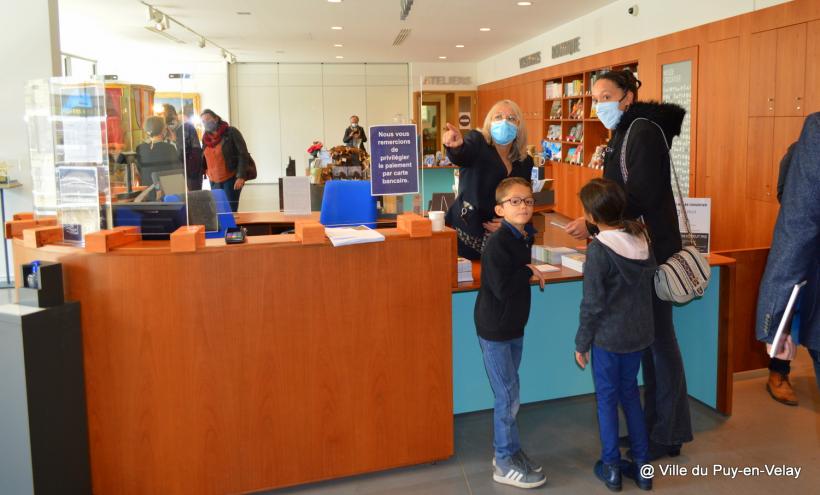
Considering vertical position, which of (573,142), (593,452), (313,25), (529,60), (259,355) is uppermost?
(313,25)

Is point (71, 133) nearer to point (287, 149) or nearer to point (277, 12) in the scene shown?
point (287, 149)

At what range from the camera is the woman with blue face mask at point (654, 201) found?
2781 millimetres

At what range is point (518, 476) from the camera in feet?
9.16

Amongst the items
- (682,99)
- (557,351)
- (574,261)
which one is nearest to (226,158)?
(574,261)

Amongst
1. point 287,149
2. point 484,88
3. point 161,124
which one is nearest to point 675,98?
point 287,149

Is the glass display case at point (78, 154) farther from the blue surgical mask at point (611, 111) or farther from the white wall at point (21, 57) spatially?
the white wall at point (21, 57)

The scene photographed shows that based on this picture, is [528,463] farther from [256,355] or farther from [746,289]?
[746,289]

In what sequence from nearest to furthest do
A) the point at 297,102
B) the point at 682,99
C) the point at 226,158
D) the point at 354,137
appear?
the point at 226,158 < the point at 297,102 < the point at 354,137 < the point at 682,99

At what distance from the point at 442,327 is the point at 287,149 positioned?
3.16 m

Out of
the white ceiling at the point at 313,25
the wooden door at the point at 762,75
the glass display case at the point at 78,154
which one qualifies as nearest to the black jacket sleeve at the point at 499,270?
the glass display case at the point at 78,154

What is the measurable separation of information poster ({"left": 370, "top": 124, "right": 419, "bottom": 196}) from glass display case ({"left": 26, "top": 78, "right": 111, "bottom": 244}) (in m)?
1.14

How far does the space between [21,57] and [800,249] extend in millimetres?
7137

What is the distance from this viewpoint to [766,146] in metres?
5.86

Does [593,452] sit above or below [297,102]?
below
